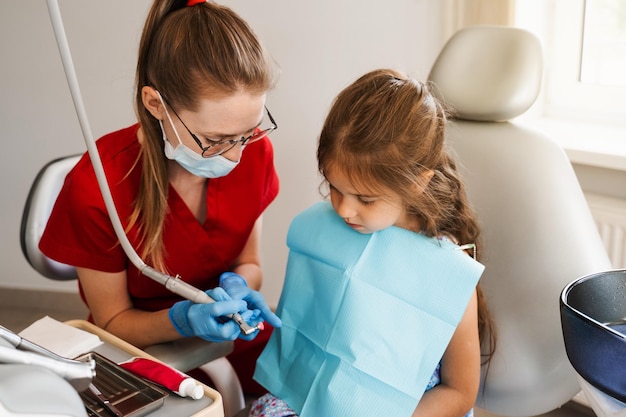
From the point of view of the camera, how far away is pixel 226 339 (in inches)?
48.9

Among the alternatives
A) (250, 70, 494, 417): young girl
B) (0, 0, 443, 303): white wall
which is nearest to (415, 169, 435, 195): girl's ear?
(250, 70, 494, 417): young girl

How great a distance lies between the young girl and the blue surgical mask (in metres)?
0.21

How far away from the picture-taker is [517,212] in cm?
132

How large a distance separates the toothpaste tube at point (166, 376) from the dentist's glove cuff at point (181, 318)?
0.18 m

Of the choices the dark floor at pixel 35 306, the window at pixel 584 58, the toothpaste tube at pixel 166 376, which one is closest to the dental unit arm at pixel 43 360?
the toothpaste tube at pixel 166 376

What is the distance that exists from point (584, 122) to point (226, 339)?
1.48 m

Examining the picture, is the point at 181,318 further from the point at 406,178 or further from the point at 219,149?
the point at 406,178

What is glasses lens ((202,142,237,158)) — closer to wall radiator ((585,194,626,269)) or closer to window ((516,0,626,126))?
wall radiator ((585,194,626,269))

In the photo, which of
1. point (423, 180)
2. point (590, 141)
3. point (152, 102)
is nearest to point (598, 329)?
point (423, 180)

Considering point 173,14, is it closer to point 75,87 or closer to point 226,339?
point 75,87

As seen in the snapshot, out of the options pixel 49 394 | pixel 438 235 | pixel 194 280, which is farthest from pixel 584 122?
pixel 49 394

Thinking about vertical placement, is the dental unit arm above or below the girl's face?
above

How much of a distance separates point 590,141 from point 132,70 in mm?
1649

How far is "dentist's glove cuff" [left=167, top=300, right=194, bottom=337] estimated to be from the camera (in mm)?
1268
